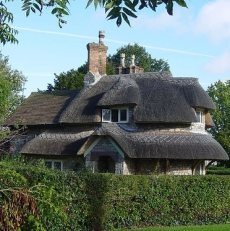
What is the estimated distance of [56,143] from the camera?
3619cm

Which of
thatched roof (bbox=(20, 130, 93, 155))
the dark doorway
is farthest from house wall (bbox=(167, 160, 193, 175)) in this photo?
thatched roof (bbox=(20, 130, 93, 155))

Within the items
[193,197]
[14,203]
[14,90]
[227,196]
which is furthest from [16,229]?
[14,90]

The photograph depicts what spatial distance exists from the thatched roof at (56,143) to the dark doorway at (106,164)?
179cm

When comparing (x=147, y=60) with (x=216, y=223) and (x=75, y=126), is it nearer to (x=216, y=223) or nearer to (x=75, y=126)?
(x=75, y=126)

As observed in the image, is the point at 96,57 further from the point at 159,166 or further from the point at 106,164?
the point at 159,166

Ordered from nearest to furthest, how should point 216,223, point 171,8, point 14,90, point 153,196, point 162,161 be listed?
1. point 171,8
2. point 153,196
3. point 216,223
4. point 162,161
5. point 14,90

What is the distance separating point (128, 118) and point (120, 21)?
3111 centimetres

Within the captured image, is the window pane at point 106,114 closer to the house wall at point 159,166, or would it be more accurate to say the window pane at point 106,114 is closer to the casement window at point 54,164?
the house wall at point 159,166

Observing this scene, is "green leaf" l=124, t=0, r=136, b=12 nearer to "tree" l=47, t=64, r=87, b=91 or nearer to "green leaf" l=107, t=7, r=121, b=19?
"green leaf" l=107, t=7, r=121, b=19

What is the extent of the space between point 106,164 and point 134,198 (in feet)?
49.2

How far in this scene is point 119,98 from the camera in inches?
1372

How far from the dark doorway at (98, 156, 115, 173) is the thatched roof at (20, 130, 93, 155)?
179 cm

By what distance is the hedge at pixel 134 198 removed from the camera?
58.1ft

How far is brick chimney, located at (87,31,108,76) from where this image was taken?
39.5 metres
